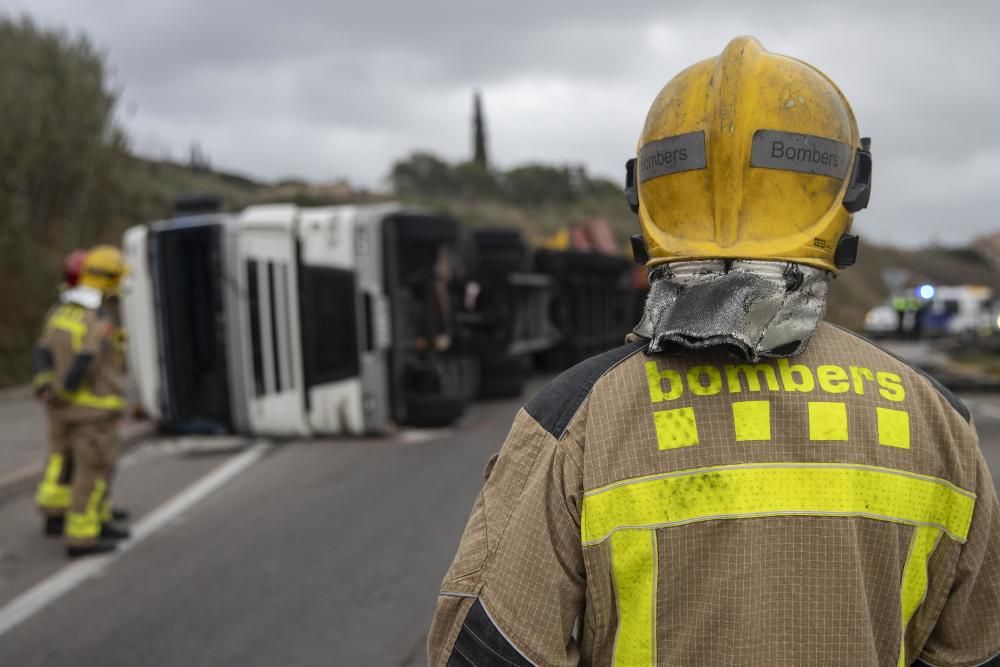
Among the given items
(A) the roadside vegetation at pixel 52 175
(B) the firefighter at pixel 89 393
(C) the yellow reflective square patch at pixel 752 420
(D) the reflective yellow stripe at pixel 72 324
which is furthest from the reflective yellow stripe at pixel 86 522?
(A) the roadside vegetation at pixel 52 175

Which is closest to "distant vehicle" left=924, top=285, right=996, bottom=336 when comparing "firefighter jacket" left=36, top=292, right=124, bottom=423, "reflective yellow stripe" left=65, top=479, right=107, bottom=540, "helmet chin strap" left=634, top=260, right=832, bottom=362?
"firefighter jacket" left=36, top=292, right=124, bottom=423

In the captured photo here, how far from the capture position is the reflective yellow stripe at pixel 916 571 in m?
1.37

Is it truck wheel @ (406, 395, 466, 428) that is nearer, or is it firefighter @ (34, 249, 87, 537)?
firefighter @ (34, 249, 87, 537)

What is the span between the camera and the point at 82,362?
5.64 m

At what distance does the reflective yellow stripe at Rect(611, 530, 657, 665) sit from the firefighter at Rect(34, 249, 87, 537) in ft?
17.5

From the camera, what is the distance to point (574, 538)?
1354mm

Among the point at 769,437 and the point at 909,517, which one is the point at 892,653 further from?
the point at 769,437

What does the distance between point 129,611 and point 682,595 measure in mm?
4041

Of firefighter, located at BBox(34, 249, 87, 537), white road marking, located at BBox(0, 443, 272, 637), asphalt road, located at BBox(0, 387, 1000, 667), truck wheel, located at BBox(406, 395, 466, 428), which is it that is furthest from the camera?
truck wheel, located at BBox(406, 395, 466, 428)

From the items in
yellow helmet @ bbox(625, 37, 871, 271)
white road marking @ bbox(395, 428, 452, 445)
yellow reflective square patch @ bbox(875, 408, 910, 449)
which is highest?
yellow helmet @ bbox(625, 37, 871, 271)

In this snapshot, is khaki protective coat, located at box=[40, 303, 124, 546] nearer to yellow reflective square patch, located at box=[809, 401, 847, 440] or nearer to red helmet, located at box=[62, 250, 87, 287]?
red helmet, located at box=[62, 250, 87, 287]

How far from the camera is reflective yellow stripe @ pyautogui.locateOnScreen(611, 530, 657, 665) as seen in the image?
131cm

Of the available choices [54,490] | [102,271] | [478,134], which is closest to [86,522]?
[54,490]

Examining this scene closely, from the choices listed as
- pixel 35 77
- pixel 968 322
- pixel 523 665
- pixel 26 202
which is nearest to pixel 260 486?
pixel 523 665
